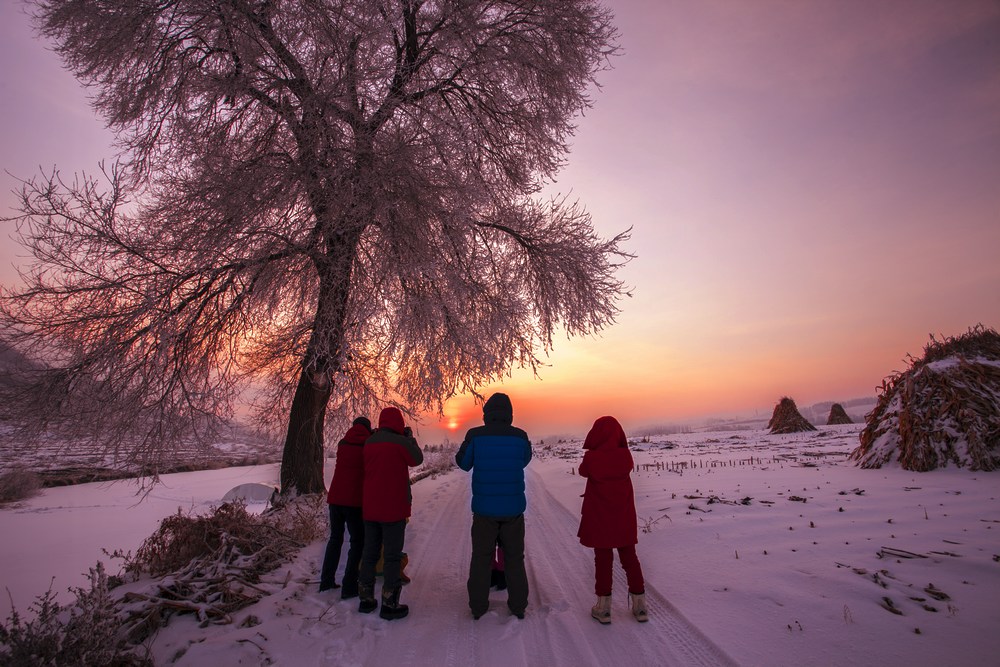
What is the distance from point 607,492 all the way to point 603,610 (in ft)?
3.33

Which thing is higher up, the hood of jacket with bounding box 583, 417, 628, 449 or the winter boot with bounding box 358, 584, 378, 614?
the hood of jacket with bounding box 583, 417, 628, 449

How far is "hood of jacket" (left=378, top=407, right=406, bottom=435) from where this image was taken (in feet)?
15.4

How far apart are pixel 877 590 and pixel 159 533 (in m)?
7.23

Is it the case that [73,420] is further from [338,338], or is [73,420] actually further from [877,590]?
[877,590]

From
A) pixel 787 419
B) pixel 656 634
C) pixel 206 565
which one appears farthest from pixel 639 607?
pixel 787 419

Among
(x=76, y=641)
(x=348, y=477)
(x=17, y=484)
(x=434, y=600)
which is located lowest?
(x=434, y=600)

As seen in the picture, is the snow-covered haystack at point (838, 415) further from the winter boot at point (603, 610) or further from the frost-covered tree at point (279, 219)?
the winter boot at point (603, 610)

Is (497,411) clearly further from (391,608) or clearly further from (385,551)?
(391,608)

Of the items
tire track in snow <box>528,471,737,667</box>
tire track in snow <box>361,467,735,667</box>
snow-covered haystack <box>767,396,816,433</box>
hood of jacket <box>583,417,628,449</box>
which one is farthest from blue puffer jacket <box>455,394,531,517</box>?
snow-covered haystack <box>767,396,816,433</box>

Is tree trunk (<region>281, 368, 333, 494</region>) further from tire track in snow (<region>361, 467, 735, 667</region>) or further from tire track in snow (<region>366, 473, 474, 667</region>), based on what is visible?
tire track in snow (<region>361, 467, 735, 667</region>)

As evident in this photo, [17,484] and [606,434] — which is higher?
[606,434]

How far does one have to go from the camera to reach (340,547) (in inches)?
190

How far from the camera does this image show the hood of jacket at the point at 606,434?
442 cm

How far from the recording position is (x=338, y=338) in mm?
6754
